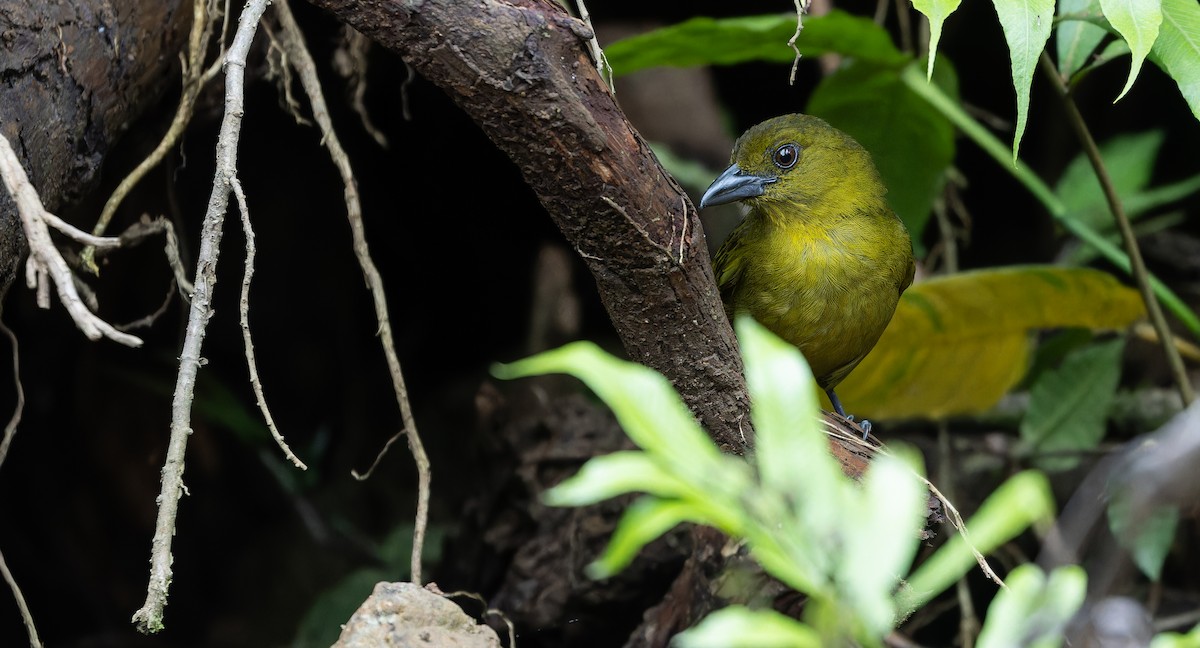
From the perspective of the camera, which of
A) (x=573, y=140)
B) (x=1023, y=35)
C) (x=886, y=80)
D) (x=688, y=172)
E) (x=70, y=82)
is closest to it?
(x=573, y=140)

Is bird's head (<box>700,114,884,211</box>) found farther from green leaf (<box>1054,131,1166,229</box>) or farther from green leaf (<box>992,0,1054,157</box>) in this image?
green leaf (<box>1054,131,1166,229</box>)

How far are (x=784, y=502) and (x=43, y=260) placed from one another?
50.3 inches

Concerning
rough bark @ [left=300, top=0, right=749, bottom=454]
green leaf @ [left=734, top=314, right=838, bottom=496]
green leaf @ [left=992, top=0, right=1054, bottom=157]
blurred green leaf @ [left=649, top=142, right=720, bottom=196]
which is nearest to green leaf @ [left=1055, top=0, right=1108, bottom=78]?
green leaf @ [left=992, top=0, right=1054, bottom=157]

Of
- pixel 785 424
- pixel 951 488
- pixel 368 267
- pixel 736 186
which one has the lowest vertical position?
pixel 951 488

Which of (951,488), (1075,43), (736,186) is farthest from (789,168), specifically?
(951,488)

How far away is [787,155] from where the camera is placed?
353cm

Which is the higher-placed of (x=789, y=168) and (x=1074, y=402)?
(x=789, y=168)

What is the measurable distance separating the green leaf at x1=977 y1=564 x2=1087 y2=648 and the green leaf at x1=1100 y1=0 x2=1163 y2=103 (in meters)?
1.50

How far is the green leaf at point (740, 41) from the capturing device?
3.25m

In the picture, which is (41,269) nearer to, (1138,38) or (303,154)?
(1138,38)

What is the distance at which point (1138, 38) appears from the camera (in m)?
2.29

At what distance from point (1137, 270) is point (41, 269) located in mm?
3061

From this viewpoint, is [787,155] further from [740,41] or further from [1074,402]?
[1074,402]

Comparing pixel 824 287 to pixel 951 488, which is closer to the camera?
pixel 824 287
